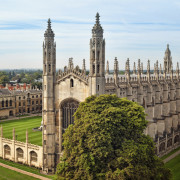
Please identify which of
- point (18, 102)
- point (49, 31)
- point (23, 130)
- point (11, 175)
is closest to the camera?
point (11, 175)

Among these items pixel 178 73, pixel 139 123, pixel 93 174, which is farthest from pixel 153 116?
pixel 93 174

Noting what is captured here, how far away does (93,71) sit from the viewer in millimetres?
30141

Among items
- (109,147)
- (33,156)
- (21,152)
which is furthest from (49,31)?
(109,147)

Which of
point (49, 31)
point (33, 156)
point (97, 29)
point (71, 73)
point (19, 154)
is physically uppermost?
point (49, 31)

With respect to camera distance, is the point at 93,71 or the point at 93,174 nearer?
the point at 93,174

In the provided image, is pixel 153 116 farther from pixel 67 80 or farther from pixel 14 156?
pixel 14 156

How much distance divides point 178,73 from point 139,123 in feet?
110

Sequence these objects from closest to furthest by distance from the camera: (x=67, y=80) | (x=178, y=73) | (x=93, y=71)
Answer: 1. (x=93, y=71)
2. (x=67, y=80)
3. (x=178, y=73)

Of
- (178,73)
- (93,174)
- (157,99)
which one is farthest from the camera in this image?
(178,73)

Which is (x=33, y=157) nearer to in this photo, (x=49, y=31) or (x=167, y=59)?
(x=49, y=31)

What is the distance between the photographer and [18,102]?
81.1 meters

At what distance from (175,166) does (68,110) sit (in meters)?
15.6

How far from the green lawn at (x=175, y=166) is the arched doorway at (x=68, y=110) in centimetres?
1377

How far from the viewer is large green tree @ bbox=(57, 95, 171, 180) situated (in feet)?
72.1
